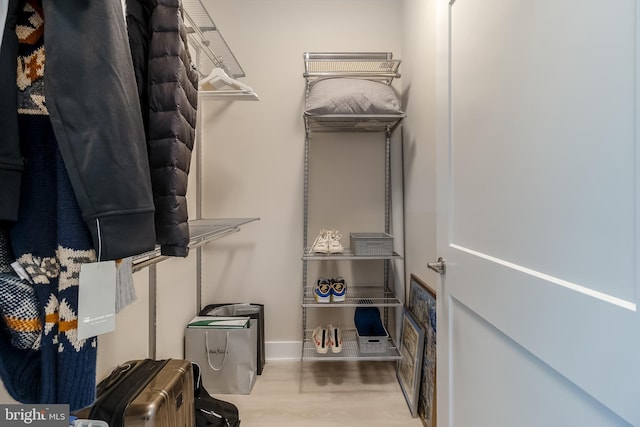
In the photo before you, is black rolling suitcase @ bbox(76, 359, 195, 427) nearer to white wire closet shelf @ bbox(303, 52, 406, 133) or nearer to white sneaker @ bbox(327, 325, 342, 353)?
white sneaker @ bbox(327, 325, 342, 353)

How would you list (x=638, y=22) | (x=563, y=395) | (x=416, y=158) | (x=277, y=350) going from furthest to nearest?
(x=277, y=350) → (x=416, y=158) → (x=563, y=395) → (x=638, y=22)

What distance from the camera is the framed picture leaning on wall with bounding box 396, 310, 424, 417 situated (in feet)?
4.86

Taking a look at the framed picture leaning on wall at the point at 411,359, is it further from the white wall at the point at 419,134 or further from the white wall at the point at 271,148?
the white wall at the point at 271,148

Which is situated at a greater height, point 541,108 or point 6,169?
point 541,108

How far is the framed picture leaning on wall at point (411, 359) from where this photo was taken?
1.48 m

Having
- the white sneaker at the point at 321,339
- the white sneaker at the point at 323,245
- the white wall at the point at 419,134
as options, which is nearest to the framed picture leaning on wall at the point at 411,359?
the white wall at the point at 419,134

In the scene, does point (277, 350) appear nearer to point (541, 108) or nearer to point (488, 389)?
point (488, 389)

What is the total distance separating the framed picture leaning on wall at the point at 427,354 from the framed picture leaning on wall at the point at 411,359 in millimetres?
23

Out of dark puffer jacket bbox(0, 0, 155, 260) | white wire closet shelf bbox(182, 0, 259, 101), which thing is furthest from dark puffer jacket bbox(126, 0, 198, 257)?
white wire closet shelf bbox(182, 0, 259, 101)

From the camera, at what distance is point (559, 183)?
559 millimetres

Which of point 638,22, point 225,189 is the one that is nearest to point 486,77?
point 638,22

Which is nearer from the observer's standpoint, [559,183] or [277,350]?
[559,183]

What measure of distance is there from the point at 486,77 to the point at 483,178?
0.27 metres

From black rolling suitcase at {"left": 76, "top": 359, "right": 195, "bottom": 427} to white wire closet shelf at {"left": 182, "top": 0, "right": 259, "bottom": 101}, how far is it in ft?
4.35
